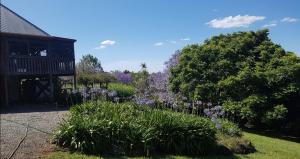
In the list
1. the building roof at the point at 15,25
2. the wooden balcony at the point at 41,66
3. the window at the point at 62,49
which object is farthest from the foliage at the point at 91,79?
the building roof at the point at 15,25

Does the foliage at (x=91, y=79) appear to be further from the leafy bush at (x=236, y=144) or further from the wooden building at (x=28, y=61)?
the leafy bush at (x=236, y=144)

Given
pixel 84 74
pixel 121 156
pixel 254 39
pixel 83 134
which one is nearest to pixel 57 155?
pixel 83 134

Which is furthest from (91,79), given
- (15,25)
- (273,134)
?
(273,134)

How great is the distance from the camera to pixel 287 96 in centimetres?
1680

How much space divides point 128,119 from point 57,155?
2.27 metres

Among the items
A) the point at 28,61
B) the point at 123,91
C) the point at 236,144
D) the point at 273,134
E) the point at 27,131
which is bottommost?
the point at 273,134

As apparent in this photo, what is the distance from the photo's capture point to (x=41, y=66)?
1912 centimetres

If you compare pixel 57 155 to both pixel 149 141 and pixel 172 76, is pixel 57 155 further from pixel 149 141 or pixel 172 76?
pixel 172 76

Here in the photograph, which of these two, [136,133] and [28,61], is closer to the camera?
[136,133]

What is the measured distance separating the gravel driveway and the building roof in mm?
5705

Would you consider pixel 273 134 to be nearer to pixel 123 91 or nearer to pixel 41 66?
pixel 123 91

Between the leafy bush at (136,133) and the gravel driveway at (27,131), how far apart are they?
654mm

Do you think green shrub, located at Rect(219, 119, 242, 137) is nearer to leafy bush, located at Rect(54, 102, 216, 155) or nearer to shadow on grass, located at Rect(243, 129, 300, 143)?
leafy bush, located at Rect(54, 102, 216, 155)

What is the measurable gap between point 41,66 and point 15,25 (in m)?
2.77
